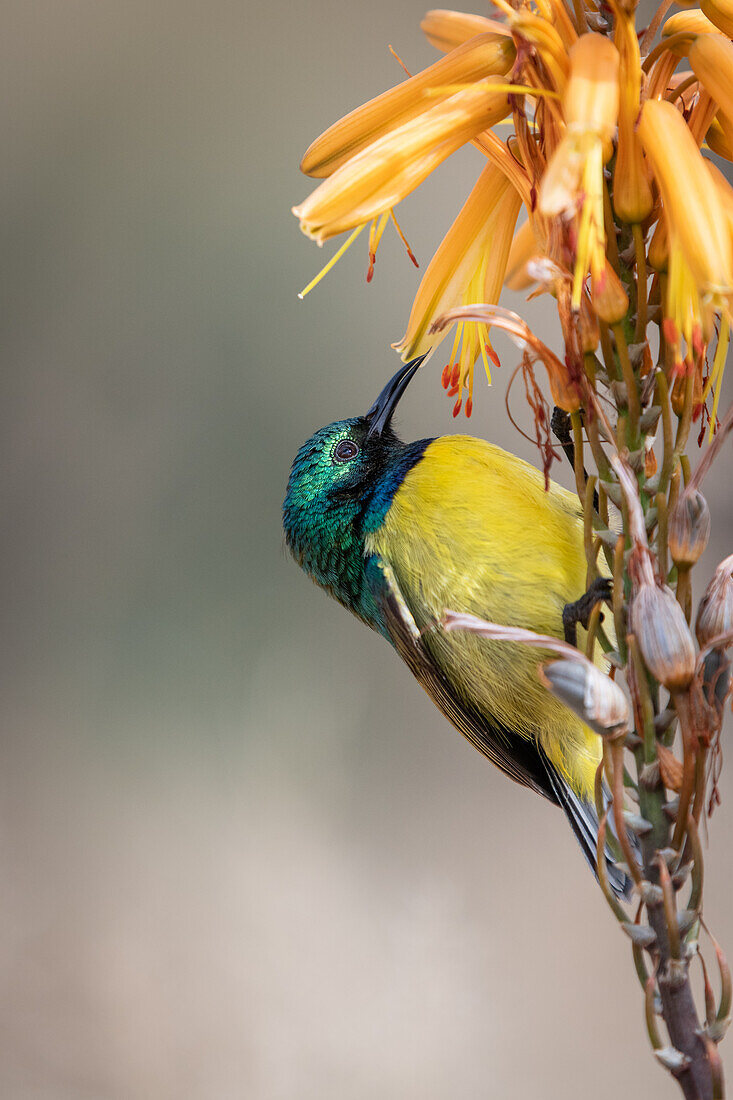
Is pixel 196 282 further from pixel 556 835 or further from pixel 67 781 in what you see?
→ pixel 556 835

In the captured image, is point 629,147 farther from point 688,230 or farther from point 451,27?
point 451,27

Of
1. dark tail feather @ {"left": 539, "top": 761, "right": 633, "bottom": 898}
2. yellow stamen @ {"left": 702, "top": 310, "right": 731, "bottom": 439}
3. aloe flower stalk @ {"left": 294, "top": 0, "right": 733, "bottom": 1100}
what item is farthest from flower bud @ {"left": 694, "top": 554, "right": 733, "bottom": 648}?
dark tail feather @ {"left": 539, "top": 761, "right": 633, "bottom": 898}

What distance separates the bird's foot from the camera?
0.76 meters

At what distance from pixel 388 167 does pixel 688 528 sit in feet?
1.05

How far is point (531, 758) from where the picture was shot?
1.32 metres

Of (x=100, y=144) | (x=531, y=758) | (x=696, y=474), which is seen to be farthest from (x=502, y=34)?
(x=100, y=144)

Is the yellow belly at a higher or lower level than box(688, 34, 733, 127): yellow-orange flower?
lower

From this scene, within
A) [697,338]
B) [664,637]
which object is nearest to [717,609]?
[664,637]

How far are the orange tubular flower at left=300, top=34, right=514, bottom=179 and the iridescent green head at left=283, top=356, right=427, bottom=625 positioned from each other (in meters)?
0.62

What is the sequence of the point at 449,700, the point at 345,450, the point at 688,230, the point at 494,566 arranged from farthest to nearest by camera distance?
1. the point at 345,450
2. the point at 449,700
3. the point at 494,566
4. the point at 688,230

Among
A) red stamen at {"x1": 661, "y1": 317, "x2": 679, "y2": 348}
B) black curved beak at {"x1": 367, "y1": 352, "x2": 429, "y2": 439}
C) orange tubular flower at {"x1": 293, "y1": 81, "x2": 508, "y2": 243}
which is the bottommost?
black curved beak at {"x1": 367, "y1": 352, "x2": 429, "y2": 439}

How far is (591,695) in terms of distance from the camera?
0.64 m

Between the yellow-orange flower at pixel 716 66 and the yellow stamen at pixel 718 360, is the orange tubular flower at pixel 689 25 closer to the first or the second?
the yellow-orange flower at pixel 716 66

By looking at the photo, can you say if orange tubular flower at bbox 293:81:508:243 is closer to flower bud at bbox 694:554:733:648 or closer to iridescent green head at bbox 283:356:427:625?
flower bud at bbox 694:554:733:648
